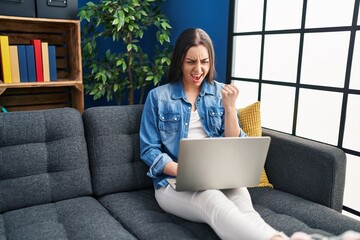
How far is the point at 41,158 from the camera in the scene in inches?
59.4

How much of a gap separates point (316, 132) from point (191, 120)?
34.1 inches

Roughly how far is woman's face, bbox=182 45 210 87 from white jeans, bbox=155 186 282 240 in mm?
541

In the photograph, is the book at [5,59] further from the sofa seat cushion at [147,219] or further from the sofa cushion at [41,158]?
the sofa seat cushion at [147,219]

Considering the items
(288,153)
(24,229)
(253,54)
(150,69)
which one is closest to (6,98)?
(150,69)

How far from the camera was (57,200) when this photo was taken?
5.10ft

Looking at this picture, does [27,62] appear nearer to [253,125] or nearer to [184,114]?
[184,114]

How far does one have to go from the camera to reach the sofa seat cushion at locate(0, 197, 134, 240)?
1251 millimetres

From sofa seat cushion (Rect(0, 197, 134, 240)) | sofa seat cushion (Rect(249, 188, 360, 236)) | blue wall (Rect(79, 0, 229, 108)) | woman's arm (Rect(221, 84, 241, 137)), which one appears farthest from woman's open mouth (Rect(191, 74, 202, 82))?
blue wall (Rect(79, 0, 229, 108))

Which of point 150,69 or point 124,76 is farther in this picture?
point 124,76

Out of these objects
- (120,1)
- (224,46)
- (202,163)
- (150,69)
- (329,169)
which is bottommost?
(329,169)

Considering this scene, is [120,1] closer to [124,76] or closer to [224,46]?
[124,76]

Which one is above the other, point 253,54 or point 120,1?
point 120,1

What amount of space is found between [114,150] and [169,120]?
1.00ft

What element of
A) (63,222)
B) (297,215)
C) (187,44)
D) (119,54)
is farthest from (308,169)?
(119,54)
